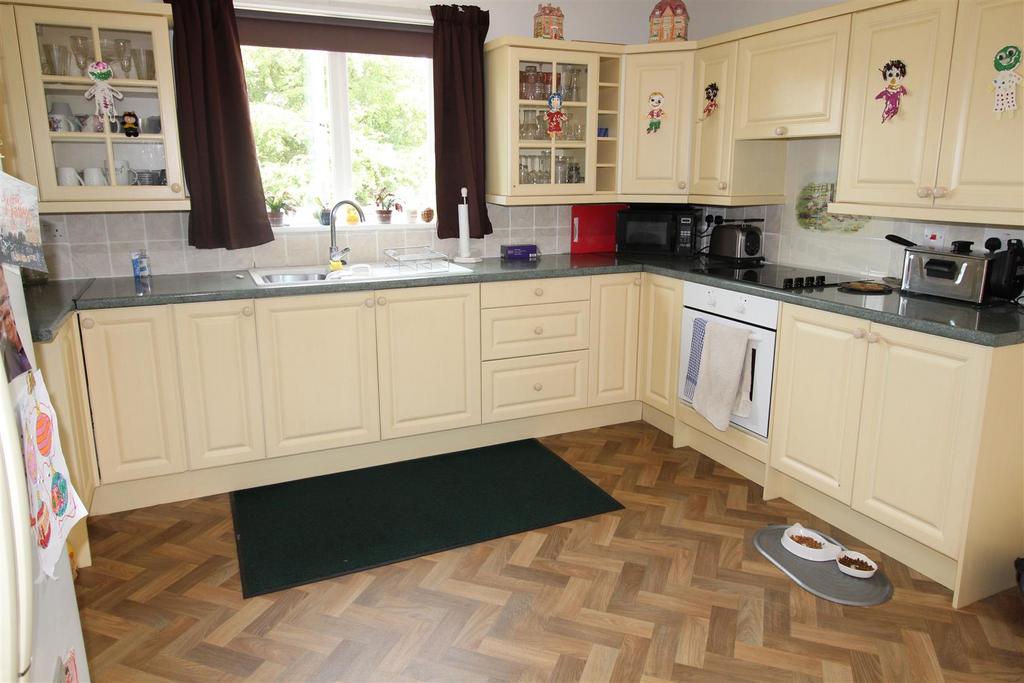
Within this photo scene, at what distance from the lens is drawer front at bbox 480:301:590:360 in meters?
3.45

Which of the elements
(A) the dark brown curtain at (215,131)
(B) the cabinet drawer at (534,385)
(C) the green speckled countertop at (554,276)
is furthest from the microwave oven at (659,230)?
(A) the dark brown curtain at (215,131)

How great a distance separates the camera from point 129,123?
292cm

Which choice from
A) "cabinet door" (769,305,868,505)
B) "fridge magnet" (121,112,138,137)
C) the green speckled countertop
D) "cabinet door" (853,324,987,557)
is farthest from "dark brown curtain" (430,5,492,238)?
"cabinet door" (853,324,987,557)

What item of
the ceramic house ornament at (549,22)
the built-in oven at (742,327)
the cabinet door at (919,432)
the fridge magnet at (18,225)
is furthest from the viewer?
the ceramic house ornament at (549,22)

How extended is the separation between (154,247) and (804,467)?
304 centimetres

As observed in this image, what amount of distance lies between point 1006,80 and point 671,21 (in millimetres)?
1731

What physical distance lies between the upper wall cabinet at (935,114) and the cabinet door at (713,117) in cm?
67

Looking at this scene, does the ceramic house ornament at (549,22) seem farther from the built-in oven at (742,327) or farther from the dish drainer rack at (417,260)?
the built-in oven at (742,327)

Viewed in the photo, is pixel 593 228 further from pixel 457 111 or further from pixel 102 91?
pixel 102 91

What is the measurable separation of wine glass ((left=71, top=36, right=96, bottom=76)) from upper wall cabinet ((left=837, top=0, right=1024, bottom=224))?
305 centimetres

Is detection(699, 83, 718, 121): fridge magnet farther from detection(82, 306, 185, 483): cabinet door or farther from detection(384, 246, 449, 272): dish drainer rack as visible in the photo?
detection(82, 306, 185, 483): cabinet door

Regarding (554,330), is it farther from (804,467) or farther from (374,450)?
(804,467)

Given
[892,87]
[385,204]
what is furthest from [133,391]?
[892,87]

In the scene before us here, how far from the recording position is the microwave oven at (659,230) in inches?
156
